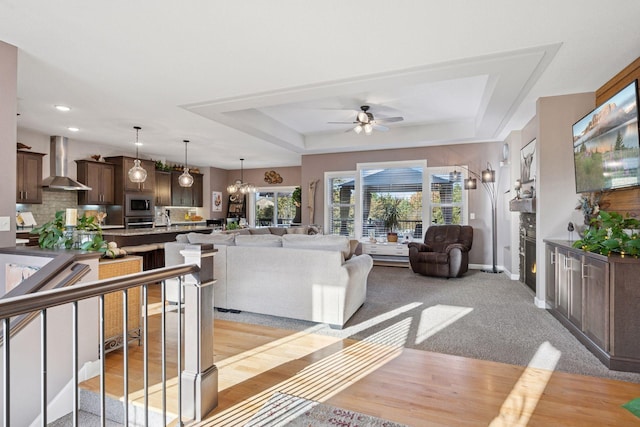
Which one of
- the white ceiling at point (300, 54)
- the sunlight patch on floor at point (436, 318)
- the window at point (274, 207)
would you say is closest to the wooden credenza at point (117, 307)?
the white ceiling at point (300, 54)

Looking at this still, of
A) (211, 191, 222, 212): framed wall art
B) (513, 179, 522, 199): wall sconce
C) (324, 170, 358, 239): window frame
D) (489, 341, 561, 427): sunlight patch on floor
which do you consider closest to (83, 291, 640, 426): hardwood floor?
(489, 341, 561, 427): sunlight patch on floor

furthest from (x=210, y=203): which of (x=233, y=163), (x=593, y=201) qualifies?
(x=593, y=201)

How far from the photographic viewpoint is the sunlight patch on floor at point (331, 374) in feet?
6.77

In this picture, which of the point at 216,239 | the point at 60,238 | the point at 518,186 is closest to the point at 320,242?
the point at 216,239

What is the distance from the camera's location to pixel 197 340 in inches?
79.3

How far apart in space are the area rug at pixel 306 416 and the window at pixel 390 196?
223 inches

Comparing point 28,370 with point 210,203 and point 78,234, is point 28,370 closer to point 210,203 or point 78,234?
point 78,234

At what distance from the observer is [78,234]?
2.80 m

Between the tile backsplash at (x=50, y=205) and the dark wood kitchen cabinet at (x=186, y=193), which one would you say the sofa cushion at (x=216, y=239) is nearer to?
the tile backsplash at (x=50, y=205)

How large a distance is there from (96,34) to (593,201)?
5110mm

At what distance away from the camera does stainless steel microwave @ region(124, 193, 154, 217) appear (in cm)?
741

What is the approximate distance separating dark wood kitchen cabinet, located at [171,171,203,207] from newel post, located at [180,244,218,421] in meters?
7.95

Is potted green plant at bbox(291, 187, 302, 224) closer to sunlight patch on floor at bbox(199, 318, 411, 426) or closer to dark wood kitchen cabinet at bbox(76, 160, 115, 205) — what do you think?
dark wood kitchen cabinet at bbox(76, 160, 115, 205)

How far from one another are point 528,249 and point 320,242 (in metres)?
3.36
